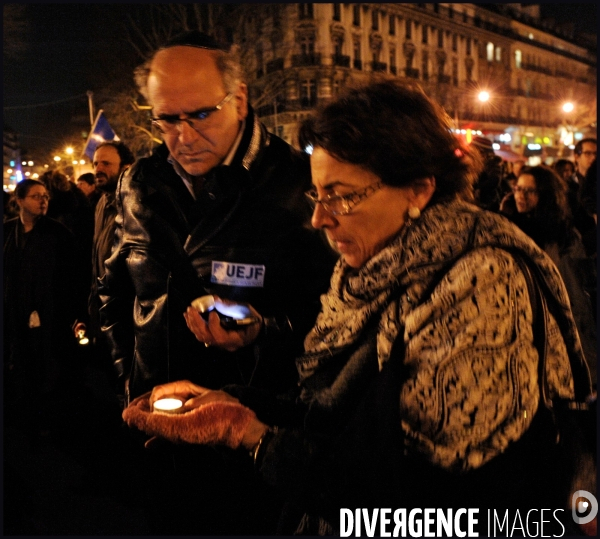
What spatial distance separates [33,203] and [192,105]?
3.87 m

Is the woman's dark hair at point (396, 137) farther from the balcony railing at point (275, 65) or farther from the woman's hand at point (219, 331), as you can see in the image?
the balcony railing at point (275, 65)

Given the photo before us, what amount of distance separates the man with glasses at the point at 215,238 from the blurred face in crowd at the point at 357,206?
0.72 m

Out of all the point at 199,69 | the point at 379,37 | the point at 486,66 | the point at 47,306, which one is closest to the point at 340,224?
the point at 199,69

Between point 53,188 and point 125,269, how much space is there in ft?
17.6

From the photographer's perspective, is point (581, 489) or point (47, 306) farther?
point (47, 306)

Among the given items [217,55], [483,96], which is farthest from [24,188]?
[483,96]

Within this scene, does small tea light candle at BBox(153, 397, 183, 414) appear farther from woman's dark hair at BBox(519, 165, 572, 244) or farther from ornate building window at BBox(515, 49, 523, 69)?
ornate building window at BBox(515, 49, 523, 69)

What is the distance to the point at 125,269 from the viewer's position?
290 cm

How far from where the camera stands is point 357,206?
1704 millimetres

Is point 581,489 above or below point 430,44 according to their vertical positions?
below

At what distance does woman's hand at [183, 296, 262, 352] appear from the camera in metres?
2.26

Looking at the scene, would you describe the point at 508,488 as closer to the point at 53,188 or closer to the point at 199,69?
the point at 199,69

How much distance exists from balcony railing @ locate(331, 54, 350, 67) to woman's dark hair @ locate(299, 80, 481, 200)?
5484 centimetres

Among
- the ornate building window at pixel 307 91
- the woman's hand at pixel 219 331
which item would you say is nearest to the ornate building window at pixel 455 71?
the ornate building window at pixel 307 91
